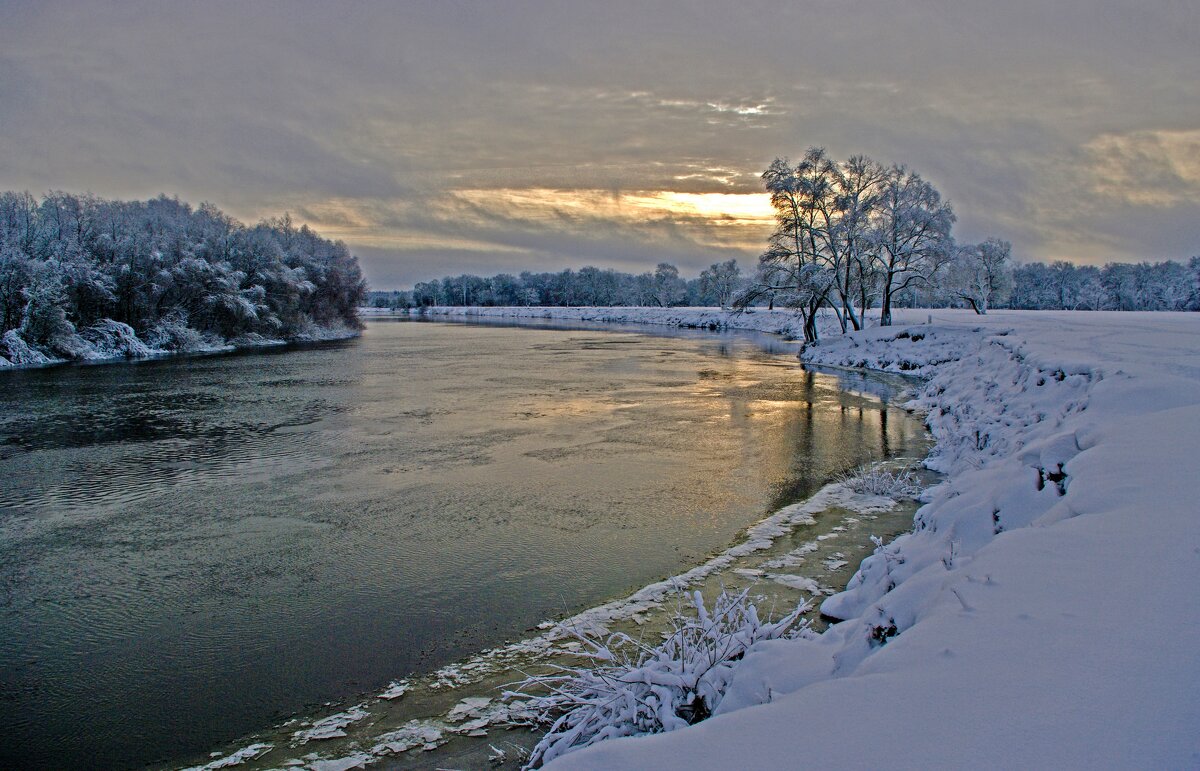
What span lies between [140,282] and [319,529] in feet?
154

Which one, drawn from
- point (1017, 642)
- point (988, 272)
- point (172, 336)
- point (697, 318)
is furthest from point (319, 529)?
point (697, 318)

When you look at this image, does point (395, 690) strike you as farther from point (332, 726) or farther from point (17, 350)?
point (17, 350)

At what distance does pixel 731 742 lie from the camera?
311 centimetres

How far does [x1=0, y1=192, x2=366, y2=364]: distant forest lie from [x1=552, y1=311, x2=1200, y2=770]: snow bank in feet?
140

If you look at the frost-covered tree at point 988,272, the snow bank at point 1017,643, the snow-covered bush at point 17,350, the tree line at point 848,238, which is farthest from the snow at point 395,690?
the frost-covered tree at point 988,272

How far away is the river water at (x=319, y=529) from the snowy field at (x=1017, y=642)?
2853mm

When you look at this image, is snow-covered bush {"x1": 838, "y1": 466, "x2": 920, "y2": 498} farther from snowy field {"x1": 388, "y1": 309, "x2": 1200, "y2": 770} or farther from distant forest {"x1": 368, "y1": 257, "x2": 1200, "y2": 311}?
distant forest {"x1": 368, "y1": 257, "x2": 1200, "y2": 311}

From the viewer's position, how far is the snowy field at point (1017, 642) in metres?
2.75

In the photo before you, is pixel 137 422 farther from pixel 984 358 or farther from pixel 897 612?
pixel 984 358

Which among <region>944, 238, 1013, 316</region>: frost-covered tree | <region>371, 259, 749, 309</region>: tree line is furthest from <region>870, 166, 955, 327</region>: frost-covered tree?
<region>371, 259, 749, 309</region>: tree line

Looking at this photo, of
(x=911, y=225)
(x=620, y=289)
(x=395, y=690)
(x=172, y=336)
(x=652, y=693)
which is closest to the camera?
(x=652, y=693)

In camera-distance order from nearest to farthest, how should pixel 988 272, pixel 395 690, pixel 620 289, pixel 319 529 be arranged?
pixel 395 690
pixel 319 529
pixel 988 272
pixel 620 289

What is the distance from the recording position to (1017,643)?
3471 mm

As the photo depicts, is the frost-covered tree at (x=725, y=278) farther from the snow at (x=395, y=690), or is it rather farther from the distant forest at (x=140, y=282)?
the snow at (x=395, y=690)
